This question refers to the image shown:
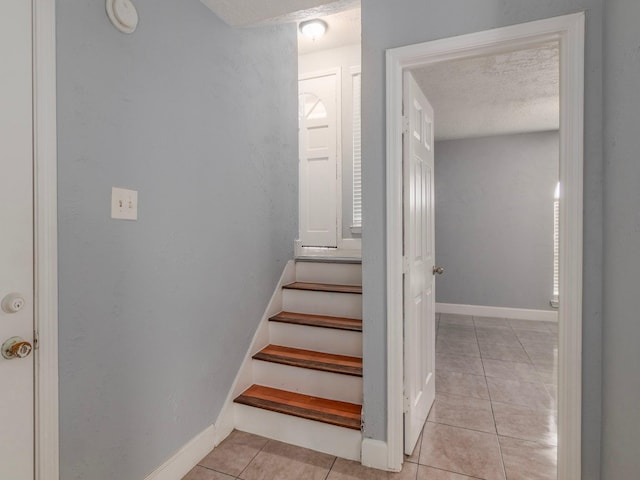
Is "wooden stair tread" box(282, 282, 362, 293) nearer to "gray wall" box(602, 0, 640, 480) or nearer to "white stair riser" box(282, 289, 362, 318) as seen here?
"white stair riser" box(282, 289, 362, 318)

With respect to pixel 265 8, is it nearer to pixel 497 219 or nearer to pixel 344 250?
pixel 344 250

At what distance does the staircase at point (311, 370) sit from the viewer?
1881 millimetres

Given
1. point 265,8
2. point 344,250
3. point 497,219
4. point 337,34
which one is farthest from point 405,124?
point 497,219

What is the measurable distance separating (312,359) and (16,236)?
1634mm

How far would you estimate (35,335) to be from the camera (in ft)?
3.52

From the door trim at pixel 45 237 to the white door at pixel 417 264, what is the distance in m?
1.47

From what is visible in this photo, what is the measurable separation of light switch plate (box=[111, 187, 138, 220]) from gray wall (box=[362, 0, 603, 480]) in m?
1.08

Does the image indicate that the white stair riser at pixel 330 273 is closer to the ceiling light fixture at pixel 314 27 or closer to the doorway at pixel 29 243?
the doorway at pixel 29 243

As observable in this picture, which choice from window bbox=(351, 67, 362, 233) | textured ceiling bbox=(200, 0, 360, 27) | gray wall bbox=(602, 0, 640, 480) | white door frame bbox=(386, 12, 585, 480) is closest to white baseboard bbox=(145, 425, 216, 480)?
white door frame bbox=(386, 12, 585, 480)

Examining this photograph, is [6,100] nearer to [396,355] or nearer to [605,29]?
[396,355]

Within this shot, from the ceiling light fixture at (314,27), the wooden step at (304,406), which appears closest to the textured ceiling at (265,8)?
the ceiling light fixture at (314,27)

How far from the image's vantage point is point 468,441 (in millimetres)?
1969

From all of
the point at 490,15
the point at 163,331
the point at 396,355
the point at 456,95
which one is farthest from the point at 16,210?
the point at 456,95

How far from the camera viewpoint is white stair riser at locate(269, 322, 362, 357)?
7.23 feet
